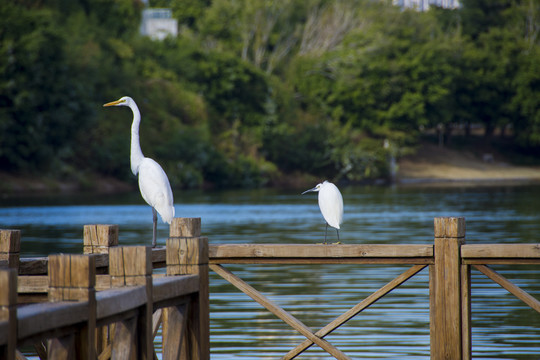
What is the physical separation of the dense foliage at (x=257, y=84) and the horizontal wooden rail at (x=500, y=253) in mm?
44246

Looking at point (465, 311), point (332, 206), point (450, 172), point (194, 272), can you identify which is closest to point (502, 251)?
point (465, 311)

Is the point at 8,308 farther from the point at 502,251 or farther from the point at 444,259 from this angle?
the point at 502,251

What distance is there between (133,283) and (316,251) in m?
2.35

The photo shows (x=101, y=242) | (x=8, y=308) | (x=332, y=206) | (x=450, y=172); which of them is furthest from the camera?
(x=450, y=172)

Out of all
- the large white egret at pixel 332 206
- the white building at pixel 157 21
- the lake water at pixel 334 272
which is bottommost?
the lake water at pixel 334 272

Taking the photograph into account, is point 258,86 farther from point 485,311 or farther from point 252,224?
point 485,311

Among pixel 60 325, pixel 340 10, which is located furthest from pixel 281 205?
pixel 340 10

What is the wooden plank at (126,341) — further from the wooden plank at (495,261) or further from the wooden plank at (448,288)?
the wooden plank at (495,261)

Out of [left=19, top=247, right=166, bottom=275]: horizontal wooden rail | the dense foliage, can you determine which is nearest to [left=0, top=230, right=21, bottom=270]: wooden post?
[left=19, top=247, right=166, bottom=275]: horizontal wooden rail

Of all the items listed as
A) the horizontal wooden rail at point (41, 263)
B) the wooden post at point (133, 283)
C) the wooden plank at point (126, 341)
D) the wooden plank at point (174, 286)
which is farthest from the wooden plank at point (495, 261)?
the wooden plank at point (126, 341)

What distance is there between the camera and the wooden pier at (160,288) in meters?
4.93

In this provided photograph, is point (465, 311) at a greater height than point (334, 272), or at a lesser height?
greater

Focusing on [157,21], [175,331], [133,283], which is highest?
[157,21]

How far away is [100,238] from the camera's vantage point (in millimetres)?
8039
